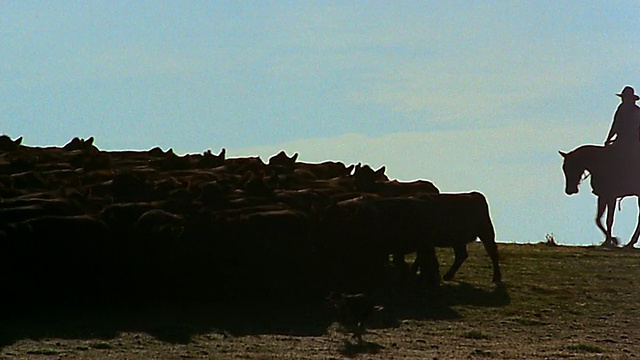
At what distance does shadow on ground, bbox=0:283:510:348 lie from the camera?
52.0 feet

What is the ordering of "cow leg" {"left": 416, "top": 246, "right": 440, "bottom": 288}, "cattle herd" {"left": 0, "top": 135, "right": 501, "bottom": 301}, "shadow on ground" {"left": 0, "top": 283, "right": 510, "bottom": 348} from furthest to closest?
"cow leg" {"left": 416, "top": 246, "right": 440, "bottom": 288}, "cattle herd" {"left": 0, "top": 135, "right": 501, "bottom": 301}, "shadow on ground" {"left": 0, "top": 283, "right": 510, "bottom": 348}

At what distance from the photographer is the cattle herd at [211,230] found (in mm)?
17344

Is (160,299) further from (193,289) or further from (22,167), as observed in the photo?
(22,167)

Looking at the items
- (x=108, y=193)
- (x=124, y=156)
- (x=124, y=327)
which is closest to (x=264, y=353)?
(x=124, y=327)

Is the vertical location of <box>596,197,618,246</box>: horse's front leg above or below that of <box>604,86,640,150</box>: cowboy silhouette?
below

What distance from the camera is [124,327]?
53.4ft

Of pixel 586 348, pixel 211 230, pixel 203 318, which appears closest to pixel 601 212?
pixel 211 230

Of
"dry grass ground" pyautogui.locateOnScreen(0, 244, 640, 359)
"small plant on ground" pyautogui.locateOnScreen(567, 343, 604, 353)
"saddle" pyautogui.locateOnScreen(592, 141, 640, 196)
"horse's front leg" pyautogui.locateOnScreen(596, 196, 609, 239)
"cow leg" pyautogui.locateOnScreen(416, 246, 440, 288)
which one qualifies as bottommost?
"small plant on ground" pyautogui.locateOnScreen(567, 343, 604, 353)

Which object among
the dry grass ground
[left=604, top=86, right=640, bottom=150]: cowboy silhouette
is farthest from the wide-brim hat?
the dry grass ground

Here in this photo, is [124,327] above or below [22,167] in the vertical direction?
below

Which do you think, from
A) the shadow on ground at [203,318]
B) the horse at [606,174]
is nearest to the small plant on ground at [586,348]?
the shadow on ground at [203,318]

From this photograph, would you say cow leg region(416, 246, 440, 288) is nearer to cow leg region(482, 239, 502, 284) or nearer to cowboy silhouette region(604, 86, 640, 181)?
cow leg region(482, 239, 502, 284)

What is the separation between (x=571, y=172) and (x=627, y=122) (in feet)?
5.08

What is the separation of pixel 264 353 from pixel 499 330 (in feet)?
11.3
